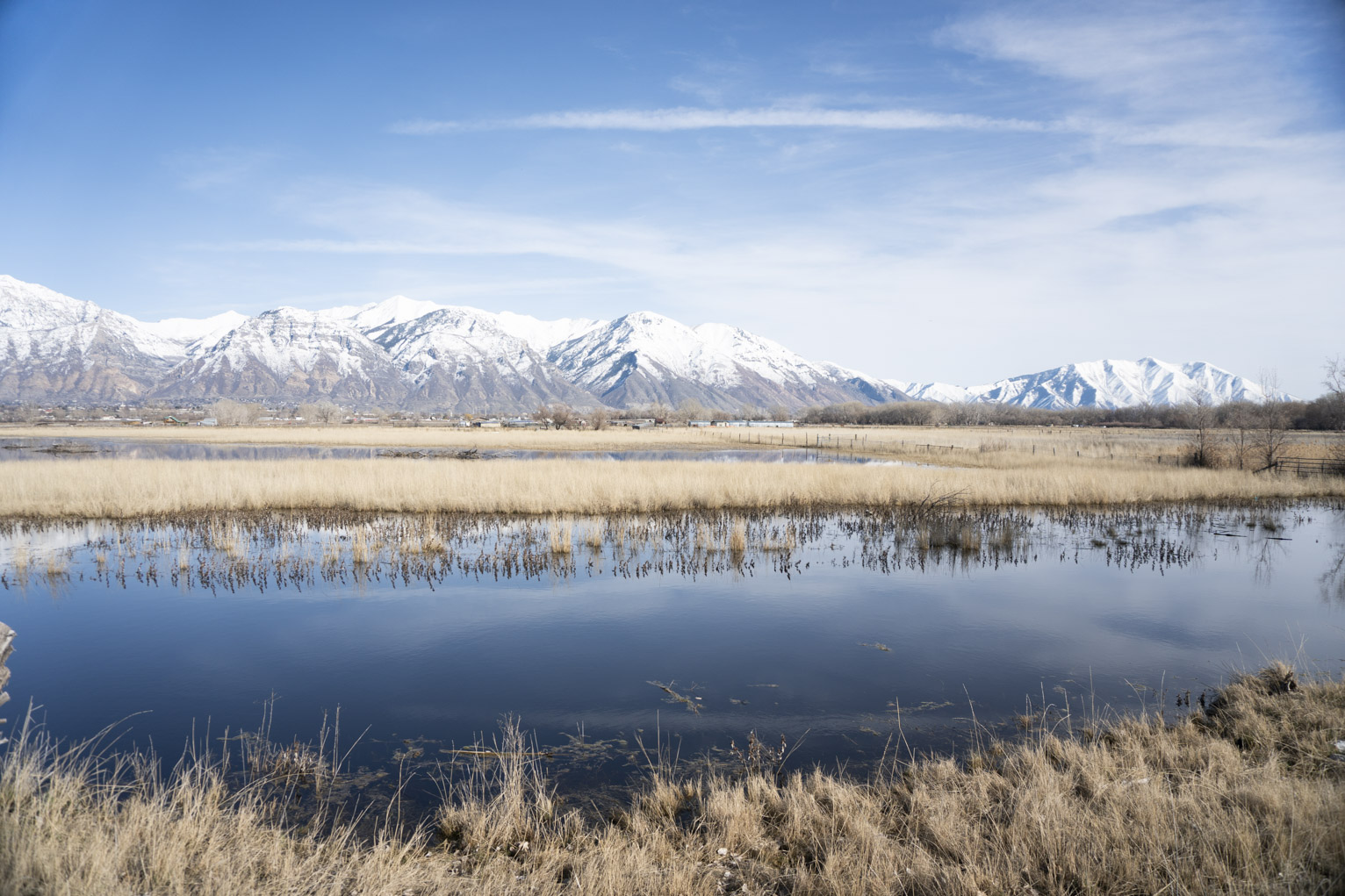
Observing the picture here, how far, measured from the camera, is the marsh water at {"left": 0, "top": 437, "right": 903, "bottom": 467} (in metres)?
43.5

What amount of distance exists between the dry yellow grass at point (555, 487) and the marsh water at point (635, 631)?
3414mm

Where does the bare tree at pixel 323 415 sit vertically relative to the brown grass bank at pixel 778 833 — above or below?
above

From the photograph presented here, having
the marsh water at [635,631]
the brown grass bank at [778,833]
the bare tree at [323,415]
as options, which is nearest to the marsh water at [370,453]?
the marsh water at [635,631]

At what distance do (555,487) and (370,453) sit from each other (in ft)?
96.1

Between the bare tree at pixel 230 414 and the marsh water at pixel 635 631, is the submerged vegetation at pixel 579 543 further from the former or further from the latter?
the bare tree at pixel 230 414

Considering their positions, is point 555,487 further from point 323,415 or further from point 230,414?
point 230,414

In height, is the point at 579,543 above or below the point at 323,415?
below


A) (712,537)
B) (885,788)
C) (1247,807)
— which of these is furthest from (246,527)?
(1247,807)

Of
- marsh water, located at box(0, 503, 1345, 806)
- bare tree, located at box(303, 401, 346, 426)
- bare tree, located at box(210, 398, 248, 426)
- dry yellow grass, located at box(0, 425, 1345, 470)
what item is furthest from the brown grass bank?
bare tree, located at box(303, 401, 346, 426)

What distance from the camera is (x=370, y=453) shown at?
4825 cm

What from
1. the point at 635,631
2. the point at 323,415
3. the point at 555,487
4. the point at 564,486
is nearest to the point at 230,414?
the point at 323,415

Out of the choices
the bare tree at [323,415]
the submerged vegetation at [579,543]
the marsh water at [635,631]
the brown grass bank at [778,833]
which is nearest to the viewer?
the brown grass bank at [778,833]

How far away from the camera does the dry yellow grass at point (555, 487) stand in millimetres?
23016

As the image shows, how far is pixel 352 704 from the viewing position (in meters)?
8.38
